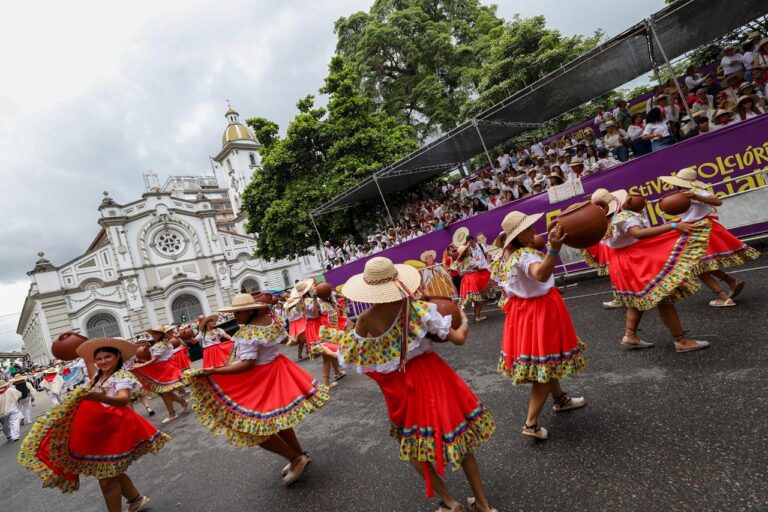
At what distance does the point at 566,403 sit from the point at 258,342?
2.78 metres

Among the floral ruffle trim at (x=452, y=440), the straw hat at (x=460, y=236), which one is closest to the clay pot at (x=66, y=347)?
the floral ruffle trim at (x=452, y=440)

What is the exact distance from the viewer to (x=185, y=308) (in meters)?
32.2

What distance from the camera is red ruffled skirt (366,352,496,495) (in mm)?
2242

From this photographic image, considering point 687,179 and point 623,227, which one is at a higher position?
point 687,179

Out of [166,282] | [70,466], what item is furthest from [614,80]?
[166,282]

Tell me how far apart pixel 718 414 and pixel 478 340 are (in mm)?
3803

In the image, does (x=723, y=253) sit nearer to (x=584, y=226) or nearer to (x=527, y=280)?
(x=527, y=280)

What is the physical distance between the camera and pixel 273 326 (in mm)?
3617

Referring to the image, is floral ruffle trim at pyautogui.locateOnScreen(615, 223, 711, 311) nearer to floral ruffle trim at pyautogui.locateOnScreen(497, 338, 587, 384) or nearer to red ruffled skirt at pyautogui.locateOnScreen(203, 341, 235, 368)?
floral ruffle trim at pyautogui.locateOnScreen(497, 338, 587, 384)

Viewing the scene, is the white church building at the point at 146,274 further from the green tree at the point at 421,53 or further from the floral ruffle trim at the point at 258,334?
the floral ruffle trim at the point at 258,334

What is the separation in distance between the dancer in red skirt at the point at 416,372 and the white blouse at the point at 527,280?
933 millimetres

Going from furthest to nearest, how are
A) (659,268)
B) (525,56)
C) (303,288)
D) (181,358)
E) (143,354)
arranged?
(525,56) < (181,358) < (143,354) < (303,288) < (659,268)

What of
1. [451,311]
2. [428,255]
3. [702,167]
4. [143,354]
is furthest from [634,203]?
[143,354]

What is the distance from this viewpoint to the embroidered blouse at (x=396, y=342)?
7.51ft
